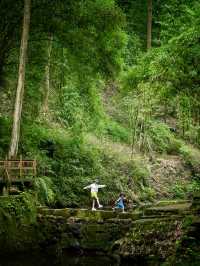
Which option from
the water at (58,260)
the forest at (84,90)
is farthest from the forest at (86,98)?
the water at (58,260)

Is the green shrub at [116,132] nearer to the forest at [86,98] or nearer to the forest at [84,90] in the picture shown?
the forest at [86,98]

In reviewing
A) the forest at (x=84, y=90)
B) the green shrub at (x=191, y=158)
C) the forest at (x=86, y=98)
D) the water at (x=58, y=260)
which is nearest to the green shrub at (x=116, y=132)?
the forest at (x=86, y=98)

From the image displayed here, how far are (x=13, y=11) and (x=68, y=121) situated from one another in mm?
11675

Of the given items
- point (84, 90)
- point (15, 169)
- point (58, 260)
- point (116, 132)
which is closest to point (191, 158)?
point (116, 132)

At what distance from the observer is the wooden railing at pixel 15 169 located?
68.9 feet

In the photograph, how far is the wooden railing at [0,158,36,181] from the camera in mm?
21016

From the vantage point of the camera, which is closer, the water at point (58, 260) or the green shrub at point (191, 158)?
the water at point (58, 260)

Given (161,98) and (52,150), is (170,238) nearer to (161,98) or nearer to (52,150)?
(161,98)

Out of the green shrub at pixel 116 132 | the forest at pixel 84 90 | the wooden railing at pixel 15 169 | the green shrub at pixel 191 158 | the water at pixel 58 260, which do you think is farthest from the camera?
the green shrub at pixel 191 158

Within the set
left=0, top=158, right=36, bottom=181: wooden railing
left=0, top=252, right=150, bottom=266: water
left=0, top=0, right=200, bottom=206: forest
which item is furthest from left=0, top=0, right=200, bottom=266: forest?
left=0, top=252, right=150, bottom=266: water

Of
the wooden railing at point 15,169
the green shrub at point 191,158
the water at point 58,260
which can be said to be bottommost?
the water at point 58,260

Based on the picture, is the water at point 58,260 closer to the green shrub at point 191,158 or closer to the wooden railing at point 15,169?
the wooden railing at point 15,169

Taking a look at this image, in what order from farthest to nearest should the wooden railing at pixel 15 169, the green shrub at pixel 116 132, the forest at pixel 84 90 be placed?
the green shrub at pixel 116 132 < the wooden railing at pixel 15 169 < the forest at pixel 84 90

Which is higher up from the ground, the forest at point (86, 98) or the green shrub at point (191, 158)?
the forest at point (86, 98)
